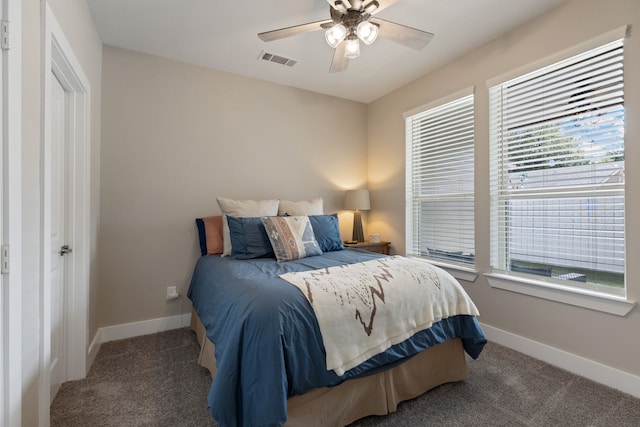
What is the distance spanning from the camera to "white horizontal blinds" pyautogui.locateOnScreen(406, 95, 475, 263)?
2908 millimetres

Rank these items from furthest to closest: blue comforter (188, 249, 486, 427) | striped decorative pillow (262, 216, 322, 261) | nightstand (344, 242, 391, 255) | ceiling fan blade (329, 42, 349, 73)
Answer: nightstand (344, 242, 391, 255) < striped decorative pillow (262, 216, 322, 261) < ceiling fan blade (329, 42, 349, 73) < blue comforter (188, 249, 486, 427)

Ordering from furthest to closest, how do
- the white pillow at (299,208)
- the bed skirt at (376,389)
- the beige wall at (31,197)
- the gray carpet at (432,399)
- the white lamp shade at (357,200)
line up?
the white lamp shade at (357,200)
the white pillow at (299,208)
the gray carpet at (432,399)
the bed skirt at (376,389)
the beige wall at (31,197)

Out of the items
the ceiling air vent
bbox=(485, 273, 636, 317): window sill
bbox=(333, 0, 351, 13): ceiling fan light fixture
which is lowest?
bbox=(485, 273, 636, 317): window sill

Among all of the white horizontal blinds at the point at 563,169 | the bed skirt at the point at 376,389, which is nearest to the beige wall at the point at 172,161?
the bed skirt at the point at 376,389

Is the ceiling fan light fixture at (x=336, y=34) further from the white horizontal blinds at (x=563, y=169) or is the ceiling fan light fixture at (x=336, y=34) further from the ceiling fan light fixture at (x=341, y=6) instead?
the white horizontal blinds at (x=563, y=169)

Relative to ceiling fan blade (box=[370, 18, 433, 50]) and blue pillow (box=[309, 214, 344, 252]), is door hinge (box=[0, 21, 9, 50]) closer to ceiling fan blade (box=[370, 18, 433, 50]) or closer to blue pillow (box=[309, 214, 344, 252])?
ceiling fan blade (box=[370, 18, 433, 50])

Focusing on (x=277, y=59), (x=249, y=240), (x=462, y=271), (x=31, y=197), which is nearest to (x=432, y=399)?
(x=462, y=271)

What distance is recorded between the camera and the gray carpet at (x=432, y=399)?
162 cm

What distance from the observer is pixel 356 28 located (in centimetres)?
192

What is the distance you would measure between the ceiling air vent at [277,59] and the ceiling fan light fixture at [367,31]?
1188 mm

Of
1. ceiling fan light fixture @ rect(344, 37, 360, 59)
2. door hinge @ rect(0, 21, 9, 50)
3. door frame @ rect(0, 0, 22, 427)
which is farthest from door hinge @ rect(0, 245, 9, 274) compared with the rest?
ceiling fan light fixture @ rect(344, 37, 360, 59)

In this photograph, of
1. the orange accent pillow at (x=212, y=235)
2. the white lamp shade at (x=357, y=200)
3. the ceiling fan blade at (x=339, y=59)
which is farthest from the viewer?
the white lamp shade at (x=357, y=200)

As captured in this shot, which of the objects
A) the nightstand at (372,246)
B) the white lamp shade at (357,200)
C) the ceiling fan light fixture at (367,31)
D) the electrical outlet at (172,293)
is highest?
the ceiling fan light fixture at (367,31)

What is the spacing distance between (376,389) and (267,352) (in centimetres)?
73
